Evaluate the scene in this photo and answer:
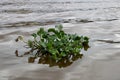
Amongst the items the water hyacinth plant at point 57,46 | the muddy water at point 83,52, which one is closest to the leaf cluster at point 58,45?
the water hyacinth plant at point 57,46

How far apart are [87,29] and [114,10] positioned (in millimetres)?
2747

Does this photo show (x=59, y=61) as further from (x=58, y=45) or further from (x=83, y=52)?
(x=83, y=52)

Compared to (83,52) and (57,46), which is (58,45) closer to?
(57,46)

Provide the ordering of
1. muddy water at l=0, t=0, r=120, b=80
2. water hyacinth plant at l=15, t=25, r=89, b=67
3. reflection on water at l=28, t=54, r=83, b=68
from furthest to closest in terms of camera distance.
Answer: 1. water hyacinth plant at l=15, t=25, r=89, b=67
2. reflection on water at l=28, t=54, r=83, b=68
3. muddy water at l=0, t=0, r=120, b=80

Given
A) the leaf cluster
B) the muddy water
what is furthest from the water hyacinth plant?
the muddy water

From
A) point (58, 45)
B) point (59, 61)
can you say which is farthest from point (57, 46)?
point (59, 61)

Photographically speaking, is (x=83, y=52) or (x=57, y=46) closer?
(x=57, y=46)

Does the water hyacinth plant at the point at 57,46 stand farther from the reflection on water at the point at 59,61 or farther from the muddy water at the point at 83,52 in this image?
the muddy water at the point at 83,52

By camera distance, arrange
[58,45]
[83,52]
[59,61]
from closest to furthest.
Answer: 1. [59,61]
2. [58,45]
3. [83,52]

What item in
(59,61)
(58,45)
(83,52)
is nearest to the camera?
(59,61)

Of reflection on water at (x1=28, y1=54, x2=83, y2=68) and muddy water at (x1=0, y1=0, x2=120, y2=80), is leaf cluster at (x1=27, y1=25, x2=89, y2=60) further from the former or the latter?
muddy water at (x1=0, y1=0, x2=120, y2=80)

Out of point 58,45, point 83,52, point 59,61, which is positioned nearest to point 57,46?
point 58,45

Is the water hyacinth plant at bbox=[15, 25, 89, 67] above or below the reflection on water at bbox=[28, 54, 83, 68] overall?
above

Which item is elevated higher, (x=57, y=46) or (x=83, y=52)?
(x=57, y=46)
